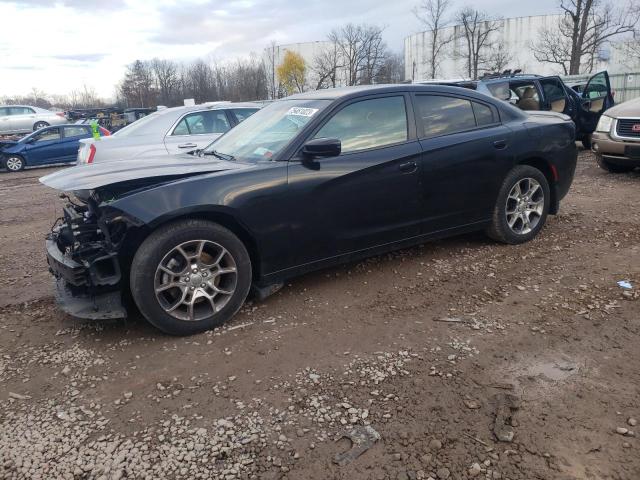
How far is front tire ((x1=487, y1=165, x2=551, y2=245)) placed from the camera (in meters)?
4.69

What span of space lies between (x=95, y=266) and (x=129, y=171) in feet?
2.62

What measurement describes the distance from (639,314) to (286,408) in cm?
254

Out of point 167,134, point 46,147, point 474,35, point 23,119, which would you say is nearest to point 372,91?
point 167,134

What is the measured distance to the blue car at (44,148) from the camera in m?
15.4

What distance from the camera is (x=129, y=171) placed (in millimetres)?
3600

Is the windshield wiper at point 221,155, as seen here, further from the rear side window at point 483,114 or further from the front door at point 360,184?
the rear side window at point 483,114

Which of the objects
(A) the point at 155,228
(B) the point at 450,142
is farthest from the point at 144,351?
(B) the point at 450,142

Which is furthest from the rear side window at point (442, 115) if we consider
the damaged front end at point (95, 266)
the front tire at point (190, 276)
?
the damaged front end at point (95, 266)

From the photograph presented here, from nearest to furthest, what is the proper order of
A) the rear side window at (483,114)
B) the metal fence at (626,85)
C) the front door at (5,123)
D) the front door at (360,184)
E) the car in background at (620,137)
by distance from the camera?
the front door at (360,184) → the rear side window at (483,114) → the car in background at (620,137) → the front door at (5,123) → the metal fence at (626,85)

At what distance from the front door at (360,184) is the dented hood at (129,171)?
544mm

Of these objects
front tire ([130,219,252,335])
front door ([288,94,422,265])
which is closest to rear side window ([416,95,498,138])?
front door ([288,94,422,265])

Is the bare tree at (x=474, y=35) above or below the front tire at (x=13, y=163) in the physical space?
above

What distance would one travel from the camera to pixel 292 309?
3.72m

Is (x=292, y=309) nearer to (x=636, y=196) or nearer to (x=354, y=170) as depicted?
(x=354, y=170)
